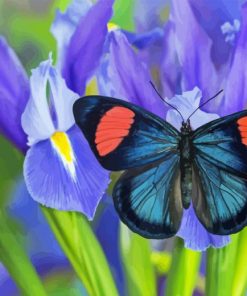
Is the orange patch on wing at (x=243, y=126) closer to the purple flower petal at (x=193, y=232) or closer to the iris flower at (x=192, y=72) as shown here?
the iris flower at (x=192, y=72)

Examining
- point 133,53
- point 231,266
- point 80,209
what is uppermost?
point 133,53

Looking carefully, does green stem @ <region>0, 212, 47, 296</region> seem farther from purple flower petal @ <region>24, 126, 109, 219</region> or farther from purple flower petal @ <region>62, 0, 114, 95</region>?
purple flower petal @ <region>62, 0, 114, 95</region>

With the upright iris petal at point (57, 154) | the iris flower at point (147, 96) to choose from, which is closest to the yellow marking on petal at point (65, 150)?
the upright iris petal at point (57, 154)

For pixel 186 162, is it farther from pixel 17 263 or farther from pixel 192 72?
pixel 17 263

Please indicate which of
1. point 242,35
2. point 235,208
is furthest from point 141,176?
point 242,35

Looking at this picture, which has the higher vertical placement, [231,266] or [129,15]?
[129,15]

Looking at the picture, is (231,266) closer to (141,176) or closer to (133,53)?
(141,176)
